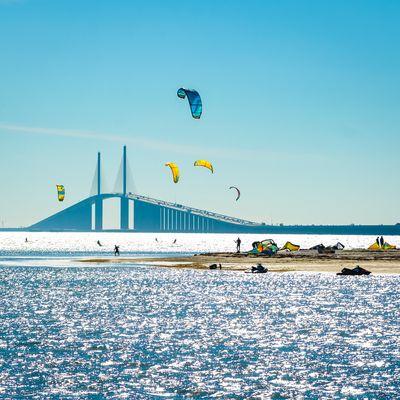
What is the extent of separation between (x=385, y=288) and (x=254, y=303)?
39.1ft

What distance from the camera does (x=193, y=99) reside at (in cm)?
7200

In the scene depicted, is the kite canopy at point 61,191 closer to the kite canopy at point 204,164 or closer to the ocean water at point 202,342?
the kite canopy at point 204,164

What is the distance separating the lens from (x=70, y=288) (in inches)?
2176

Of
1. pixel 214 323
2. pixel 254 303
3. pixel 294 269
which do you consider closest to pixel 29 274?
pixel 294 269

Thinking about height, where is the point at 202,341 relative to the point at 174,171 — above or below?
below

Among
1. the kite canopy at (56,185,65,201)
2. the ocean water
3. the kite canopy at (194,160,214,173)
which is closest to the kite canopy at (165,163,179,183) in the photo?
the kite canopy at (194,160,214,173)

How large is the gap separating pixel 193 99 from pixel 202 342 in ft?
146

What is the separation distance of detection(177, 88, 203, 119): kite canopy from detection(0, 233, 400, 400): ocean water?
2074cm

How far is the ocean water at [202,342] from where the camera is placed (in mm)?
22109

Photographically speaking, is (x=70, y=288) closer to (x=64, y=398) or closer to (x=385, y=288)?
(x=385, y=288)

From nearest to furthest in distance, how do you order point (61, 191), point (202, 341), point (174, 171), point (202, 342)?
point (202, 342) → point (202, 341) → point (174, 171) → point (61, 191)

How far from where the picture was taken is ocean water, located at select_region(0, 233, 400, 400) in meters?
22.1

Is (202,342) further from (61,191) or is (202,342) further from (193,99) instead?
(61,191)

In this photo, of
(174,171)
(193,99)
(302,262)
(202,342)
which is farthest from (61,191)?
(202,342)
